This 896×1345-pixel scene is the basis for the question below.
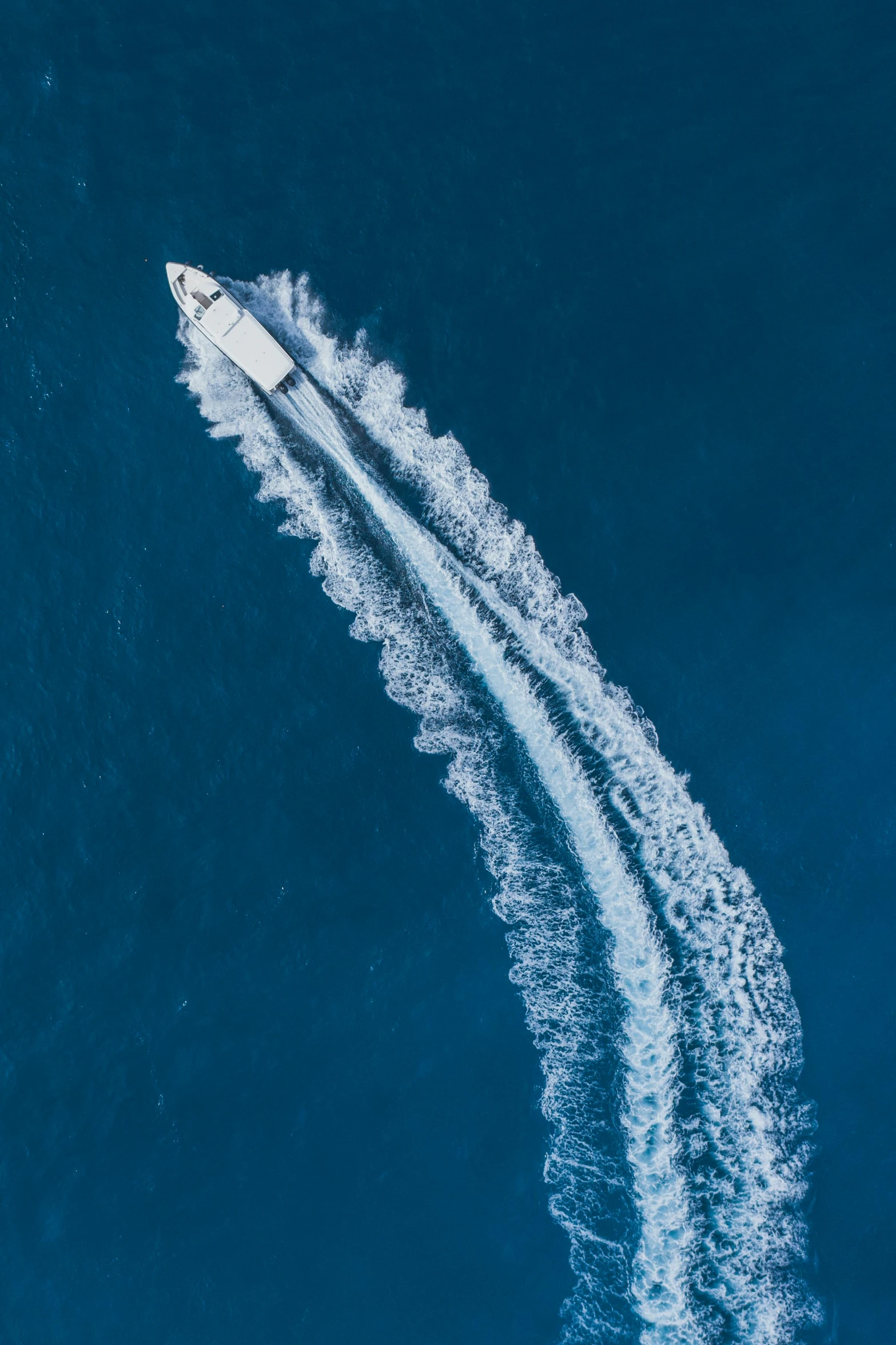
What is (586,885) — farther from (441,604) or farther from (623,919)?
(441,604)

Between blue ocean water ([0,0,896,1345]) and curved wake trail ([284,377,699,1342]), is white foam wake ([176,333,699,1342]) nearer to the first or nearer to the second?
curved wake trail ([284,377,699,1342])

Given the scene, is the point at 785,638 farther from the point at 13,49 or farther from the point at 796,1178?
the point at 13,49

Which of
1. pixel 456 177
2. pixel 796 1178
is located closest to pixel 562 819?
pixel 796 1178

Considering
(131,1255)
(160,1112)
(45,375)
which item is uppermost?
(45,375)

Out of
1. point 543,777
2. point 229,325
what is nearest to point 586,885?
point 543,777

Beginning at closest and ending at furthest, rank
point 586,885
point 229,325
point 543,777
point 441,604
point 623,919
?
point 229,325 → point 623,919 → point 586,885 → point 543,777 → point 441,604

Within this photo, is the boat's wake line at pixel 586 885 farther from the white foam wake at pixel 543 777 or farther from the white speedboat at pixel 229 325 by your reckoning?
the white speedboat at pixel 229 325

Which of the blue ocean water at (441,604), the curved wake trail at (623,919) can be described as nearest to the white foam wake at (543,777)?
the curved wake trail at (623,919)
